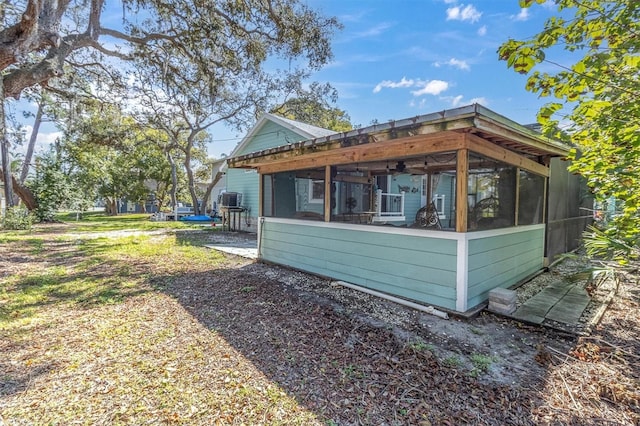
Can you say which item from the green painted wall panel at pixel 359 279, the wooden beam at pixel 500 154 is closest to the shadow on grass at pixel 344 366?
the green painted wall panel at pixel 359 279

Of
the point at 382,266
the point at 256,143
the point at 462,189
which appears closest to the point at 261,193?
the point at 382,266

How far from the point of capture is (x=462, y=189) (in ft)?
11.5

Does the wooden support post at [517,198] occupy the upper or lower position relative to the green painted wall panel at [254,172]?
lower

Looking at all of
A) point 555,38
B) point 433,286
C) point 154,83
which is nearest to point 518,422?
point 433,286

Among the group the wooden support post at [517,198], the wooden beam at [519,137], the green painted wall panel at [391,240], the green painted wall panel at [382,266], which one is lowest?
the green painted wall panel at [382,266]

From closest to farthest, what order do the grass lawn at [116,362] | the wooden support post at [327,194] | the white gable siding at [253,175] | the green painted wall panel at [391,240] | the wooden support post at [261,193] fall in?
the grass lawn at [116,362] → the green painted wall panel at [391,240] → the wooden support post at [327,194] → the wooden support post at [261,193] → the white gable siding at [253,175]

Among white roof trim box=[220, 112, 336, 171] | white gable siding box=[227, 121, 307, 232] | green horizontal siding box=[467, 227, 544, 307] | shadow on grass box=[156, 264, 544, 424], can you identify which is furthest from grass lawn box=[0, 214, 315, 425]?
white gable siding box=[227, 121, 307, 232]

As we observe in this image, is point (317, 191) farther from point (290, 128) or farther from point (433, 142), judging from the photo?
point (290, 128)

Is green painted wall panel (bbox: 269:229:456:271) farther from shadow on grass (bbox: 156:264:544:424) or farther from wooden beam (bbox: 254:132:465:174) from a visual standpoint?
wooden beam (bbox: 254:132:465:174)

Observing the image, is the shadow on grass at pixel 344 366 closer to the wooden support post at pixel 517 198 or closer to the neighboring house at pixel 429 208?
the neighboring house at pixel 429 208

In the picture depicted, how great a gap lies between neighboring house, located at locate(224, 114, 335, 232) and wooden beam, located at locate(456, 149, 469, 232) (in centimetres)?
622

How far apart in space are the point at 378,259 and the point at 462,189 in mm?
1560

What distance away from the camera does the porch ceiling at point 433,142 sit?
297 centimetres

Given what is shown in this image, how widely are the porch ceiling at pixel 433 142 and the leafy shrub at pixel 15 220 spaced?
1232cm
